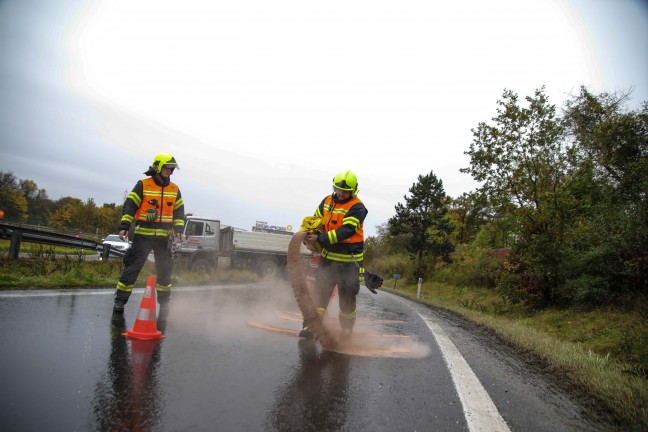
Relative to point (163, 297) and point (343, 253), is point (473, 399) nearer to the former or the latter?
point (343, 253)

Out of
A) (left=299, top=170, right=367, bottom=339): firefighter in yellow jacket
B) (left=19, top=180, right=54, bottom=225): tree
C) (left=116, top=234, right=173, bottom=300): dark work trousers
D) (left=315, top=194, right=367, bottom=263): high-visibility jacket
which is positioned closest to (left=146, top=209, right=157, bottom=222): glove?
(left=116, top=234, right=173, bottom=300): dark work trousers

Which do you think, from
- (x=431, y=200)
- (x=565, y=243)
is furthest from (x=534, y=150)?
(x=431, y=200)

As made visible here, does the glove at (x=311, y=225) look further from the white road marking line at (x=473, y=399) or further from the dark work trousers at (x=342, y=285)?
the white road marking line at (x=473, y=399)

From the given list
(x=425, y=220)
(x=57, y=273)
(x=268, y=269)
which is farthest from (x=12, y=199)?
(x=57, y=273)

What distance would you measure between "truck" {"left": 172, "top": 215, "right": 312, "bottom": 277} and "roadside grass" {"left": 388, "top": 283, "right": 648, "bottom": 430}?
9700 millimetres

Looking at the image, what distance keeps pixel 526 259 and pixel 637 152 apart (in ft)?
18.8

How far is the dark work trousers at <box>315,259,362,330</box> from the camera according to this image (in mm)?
5059

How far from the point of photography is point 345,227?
16.2 feet

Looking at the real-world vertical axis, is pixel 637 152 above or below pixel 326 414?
above

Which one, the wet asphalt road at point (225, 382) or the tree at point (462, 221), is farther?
the tree at point (462, 221)

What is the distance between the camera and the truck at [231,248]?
19.1m

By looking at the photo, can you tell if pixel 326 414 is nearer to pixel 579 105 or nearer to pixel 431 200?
pixel 579 105

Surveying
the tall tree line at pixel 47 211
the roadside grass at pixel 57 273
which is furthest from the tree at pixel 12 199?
the roadside grass at pixel 57 273

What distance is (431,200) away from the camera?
153ft
